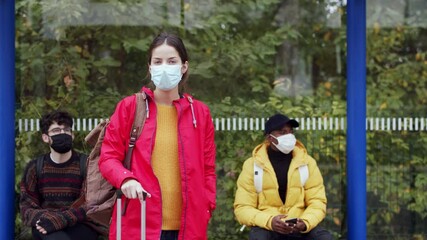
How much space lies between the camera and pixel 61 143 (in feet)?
17.5

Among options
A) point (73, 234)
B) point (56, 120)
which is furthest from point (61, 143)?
point (73, 234)

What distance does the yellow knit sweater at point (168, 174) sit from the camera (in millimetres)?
3848

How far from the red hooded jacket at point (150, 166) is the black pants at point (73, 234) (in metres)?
1.38

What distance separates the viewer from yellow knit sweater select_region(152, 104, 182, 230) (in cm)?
385

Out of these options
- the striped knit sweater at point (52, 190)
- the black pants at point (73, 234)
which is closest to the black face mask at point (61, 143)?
the striped knit sweater at point (52, 190)

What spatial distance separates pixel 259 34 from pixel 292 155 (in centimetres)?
197

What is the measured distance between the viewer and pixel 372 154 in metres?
6.73

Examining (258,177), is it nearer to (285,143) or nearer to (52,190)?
(285,143)

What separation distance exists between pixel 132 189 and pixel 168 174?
32 cm

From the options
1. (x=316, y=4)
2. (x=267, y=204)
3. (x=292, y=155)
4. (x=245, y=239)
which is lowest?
(x=245, y=239)

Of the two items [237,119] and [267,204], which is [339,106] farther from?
[267,204]

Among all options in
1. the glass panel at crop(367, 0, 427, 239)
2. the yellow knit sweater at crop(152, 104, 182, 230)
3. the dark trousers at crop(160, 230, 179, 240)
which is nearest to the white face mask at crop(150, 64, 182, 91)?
the yellow knit sweater at crop(152, 104, 182, 230)

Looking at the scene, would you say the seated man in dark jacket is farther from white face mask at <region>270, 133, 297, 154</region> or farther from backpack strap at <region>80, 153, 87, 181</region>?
white face mask at <region>270, 133, 297, 154</region>

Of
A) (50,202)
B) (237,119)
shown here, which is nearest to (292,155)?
(237,119)
